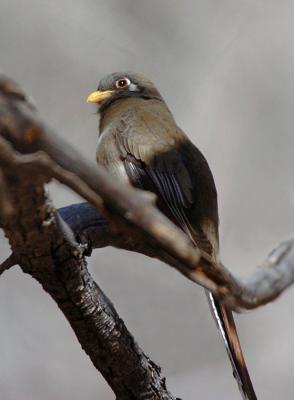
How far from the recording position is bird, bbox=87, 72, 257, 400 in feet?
12.0

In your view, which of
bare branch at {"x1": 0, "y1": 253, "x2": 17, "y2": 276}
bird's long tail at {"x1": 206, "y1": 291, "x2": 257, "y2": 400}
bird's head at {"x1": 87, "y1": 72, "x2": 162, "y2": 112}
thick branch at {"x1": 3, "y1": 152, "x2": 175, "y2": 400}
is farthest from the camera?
bird's head at {"x1": 87, "y1": 72, "x2": 162, "y2": 112}

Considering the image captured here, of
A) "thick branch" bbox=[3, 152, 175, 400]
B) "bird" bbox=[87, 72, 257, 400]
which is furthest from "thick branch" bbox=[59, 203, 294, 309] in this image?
"bird" bbox=[87, 72, 257, 400]

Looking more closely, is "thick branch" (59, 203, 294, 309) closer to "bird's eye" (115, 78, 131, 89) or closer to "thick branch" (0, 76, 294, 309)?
"thick branch" (0, 76, 294, 309)

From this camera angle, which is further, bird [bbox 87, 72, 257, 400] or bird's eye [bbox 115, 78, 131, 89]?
bird's eye [bbox 115, 78, 131, 89]

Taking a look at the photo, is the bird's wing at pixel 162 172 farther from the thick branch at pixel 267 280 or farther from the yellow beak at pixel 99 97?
the thick branch at pixel 267 280

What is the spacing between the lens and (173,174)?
395 centimetres

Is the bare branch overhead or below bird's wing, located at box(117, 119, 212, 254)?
below

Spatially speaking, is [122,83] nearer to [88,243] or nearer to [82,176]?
[88,243]

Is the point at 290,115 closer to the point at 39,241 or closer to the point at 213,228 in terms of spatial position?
the point at 213,228

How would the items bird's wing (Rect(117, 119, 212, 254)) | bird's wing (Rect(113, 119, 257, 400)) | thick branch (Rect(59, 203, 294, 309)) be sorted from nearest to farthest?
thick branch (Rect(59, 203, 294, 309))
bird's wing (Rect(113, 119, 257, 400))
bird's wing (Rect(117, 119, 212, 254))

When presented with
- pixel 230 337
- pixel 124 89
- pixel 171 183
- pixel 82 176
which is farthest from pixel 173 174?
pixel 82 176

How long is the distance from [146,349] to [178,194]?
187 cm

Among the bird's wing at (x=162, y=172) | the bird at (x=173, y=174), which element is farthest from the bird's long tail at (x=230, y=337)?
the bird's wing at (x=162, y=172)

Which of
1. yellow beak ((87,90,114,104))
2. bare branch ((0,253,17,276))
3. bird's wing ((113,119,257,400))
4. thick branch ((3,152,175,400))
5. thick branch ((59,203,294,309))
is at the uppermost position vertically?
yellow beak ((87,90,114,104))
